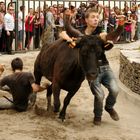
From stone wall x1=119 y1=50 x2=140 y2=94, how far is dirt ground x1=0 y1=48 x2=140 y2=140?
16.6 inches

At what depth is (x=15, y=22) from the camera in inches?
752

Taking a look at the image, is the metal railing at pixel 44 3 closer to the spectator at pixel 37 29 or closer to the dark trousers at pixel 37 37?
the spectator at pixel 37 29

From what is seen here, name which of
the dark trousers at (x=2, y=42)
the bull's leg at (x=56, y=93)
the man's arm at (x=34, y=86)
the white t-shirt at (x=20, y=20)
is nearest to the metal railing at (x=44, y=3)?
the white t-shirt at (x=20, y=20)

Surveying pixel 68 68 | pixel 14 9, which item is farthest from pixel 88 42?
pixel 14 9

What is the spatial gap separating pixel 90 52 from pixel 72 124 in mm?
1647

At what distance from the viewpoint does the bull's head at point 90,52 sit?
24.6 ft

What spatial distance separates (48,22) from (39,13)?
0.53 meters

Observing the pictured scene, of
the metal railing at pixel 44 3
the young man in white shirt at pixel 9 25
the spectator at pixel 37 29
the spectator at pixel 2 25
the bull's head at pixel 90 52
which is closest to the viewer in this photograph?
the bull's head at pixel 90 52

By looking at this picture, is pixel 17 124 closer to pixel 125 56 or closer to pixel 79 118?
pixel 79 118

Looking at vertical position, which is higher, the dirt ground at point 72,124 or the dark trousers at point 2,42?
the dark trousers at point 2,42

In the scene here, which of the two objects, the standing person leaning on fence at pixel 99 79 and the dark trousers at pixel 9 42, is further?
the dark trousers at pixel 9 42

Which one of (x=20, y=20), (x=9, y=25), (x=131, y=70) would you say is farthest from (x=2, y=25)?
(x=131, y=70)

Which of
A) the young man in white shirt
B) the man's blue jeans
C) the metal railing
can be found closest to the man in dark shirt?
the man's blue jeans

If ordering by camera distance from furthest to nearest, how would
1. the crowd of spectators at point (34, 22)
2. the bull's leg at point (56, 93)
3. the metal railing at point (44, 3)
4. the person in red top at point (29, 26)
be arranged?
the person in red top at point (29, 26) < the metal railing at point (44, 3) < the crowd of spectators at point (34, 22) < the bull's leg at point (56, 93)
